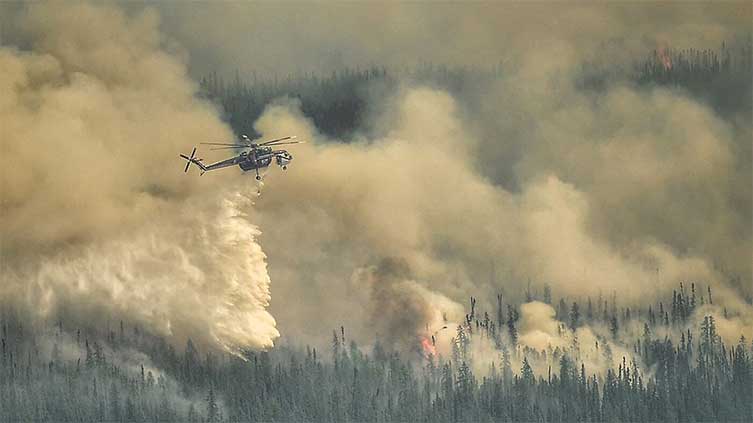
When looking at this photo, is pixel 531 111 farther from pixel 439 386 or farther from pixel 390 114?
pixel 439 386

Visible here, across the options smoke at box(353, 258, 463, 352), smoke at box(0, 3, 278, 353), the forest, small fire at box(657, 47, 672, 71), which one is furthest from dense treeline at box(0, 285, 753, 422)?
small fire at box(657, 47, 672, 71)

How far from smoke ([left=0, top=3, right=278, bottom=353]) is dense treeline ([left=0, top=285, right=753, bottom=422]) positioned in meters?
0.49

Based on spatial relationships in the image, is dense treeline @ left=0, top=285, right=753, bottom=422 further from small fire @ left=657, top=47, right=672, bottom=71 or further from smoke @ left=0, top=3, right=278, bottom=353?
small fire @ left=657, top=47, right=672, bottom=71

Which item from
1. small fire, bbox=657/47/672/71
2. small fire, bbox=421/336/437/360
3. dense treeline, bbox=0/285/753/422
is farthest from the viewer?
small fire, bbox=657/47/672/71

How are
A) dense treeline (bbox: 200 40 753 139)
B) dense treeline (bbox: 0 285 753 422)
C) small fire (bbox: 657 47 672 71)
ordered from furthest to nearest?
small fire (bbox: 657 47 672 71), dense treeline (bbox: 200 40 753 139), dense treeline (bbox: 0 285 753 422)

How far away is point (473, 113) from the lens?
27266mm

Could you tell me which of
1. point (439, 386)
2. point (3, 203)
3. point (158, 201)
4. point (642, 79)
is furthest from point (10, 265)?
point (642, 79)

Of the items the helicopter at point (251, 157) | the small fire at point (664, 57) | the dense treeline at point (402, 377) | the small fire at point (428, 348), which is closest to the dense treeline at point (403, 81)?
the small fire at point (664, 57)

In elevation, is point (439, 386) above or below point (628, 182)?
below

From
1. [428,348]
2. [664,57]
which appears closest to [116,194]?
[428,348]

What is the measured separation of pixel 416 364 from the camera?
1054 inches

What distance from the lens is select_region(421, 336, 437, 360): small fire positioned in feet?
87.7

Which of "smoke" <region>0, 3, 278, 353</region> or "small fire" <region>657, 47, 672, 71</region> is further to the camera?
"small fire" <region>657, 47, 672, 71</region>

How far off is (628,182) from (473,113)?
295 centimetres
